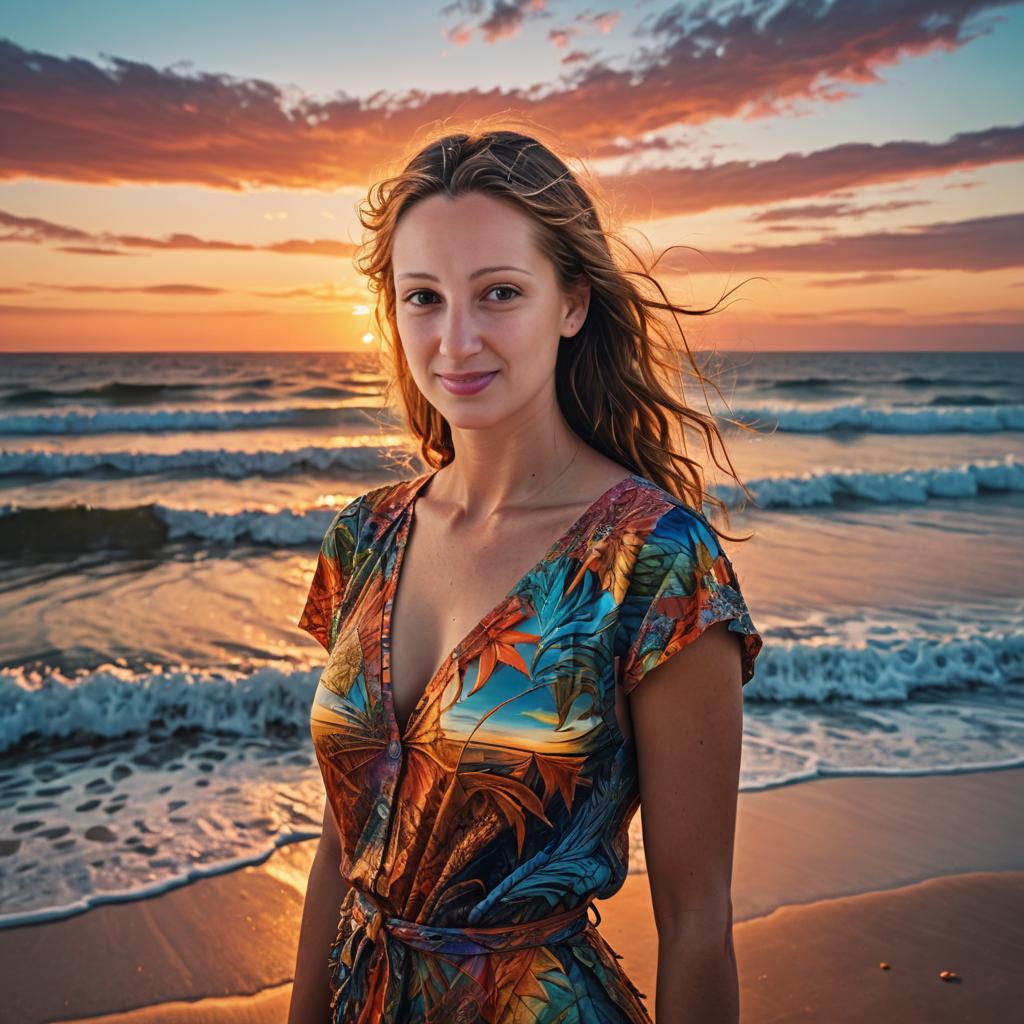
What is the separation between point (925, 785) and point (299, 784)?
11.2 ft

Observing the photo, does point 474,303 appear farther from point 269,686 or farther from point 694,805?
point 269,686

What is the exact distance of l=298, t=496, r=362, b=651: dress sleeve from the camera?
218 centimetres

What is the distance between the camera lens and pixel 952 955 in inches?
145

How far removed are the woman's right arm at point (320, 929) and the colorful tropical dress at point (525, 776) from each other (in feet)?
0.81

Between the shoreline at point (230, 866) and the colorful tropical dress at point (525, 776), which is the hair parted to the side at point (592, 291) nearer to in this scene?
the colorful tropical dress at point (525, 776)

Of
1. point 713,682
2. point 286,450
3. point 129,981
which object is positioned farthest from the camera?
point 286,450

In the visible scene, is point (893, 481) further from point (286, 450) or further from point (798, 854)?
point (798, 854)

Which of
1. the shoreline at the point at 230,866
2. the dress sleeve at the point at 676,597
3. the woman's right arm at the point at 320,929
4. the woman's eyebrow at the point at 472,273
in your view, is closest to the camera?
the dress sleeve at the point at 676,597

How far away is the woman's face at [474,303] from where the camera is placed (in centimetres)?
182

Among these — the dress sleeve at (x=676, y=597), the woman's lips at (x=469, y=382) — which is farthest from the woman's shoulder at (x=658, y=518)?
the woman's lips at (x=469, y=382)

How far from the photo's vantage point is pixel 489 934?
65.2 inches

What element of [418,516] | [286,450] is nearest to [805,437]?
[286,450]

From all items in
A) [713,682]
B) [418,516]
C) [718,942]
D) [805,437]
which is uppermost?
[418,516]

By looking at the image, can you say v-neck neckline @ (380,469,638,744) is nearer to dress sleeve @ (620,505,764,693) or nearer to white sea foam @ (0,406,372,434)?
dress sleeve @ (620,505,764,693)
